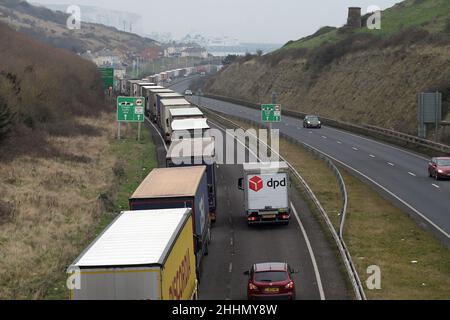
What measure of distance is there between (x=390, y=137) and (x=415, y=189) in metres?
25.7

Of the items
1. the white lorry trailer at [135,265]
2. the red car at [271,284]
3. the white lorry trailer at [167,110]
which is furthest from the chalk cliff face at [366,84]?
the white lorry trailer at [135,265]

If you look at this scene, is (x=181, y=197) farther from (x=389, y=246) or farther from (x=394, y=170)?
(x=394, y=170)

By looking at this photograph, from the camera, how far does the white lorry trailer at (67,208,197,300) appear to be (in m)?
16.7

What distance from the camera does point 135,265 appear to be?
54.9 ft

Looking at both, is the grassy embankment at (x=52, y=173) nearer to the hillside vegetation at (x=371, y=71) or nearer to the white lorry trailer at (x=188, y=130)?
the white lorry trailer at (x=188, y=130)

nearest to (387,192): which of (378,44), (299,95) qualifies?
(378,44)

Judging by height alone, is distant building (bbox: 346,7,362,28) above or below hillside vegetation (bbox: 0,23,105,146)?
above

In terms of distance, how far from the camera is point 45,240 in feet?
107

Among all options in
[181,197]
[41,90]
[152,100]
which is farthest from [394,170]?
[41,90]

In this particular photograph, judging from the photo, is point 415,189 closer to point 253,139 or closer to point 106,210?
point 106,210

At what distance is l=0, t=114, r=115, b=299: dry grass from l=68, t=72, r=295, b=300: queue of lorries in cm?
419

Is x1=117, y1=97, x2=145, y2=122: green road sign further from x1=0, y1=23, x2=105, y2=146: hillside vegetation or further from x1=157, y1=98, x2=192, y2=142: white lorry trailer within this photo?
x1=0, y1=23, x2=105, y2=146: hillside vegetation

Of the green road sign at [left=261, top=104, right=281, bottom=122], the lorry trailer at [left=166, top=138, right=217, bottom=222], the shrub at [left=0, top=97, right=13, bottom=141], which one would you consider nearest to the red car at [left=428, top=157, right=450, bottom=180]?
the lorry trailer at [left=166, top=138, right=217, bottom=222]

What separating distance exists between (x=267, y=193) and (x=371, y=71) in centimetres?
7479
